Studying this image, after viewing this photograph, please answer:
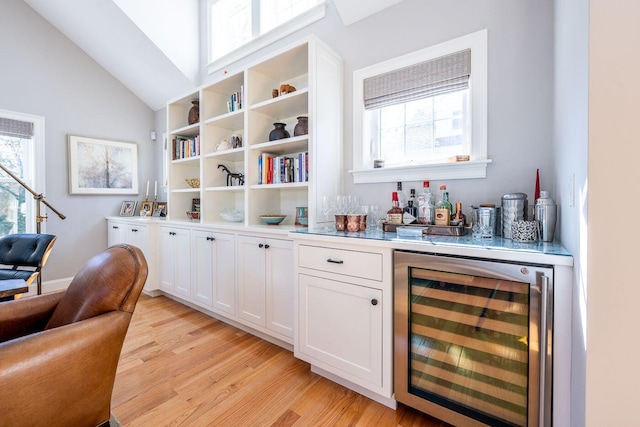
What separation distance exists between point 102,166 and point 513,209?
471 centimetres

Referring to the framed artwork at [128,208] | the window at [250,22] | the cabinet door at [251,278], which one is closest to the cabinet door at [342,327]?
the cabinet door at [251,278]

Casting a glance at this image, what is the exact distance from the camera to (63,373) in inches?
34.4

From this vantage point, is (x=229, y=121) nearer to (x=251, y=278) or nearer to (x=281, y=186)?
(x=281, y=186)

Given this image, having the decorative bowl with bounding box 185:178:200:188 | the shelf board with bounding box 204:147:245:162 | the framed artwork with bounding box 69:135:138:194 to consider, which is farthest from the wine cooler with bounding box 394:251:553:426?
the framed artwork with bounding box 69:135:138:194

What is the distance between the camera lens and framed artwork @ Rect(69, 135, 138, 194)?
366 cm

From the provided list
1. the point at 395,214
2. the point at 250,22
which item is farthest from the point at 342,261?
the point at 250,22

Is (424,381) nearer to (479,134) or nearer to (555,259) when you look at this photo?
(555,259)

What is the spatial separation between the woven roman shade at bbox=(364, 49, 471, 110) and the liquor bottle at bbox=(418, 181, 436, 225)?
0.66m

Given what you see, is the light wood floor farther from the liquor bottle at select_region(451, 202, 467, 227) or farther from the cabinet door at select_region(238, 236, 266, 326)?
the liquor bottle at select_region(451, 202, 467, 227)

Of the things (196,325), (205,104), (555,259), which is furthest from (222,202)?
(555,259)

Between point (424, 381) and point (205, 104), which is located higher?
point (205, 104)

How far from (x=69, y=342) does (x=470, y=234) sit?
1.91 metres

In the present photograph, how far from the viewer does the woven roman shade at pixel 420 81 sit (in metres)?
1.84

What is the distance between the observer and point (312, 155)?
2102 millimetres
